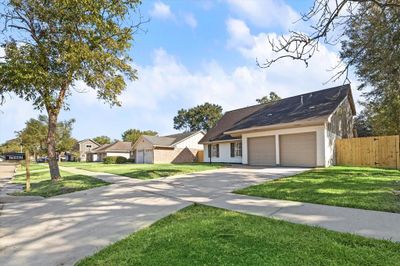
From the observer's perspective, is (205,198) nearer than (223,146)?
Yes

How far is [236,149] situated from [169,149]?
12770mm

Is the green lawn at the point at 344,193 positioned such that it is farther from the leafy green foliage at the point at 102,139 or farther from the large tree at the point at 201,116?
the leafy green foliage at the point at 102,139

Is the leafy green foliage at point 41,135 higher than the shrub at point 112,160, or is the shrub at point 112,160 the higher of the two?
the leafy green foliage at point 41,135

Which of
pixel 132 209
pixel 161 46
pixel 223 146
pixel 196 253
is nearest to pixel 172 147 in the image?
pixel 223 146

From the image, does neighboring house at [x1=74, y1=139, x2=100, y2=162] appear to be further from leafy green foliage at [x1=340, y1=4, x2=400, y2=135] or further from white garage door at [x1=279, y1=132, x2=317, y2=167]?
leafy green foliage at [x1=340, y1=4, x2=400, y2=135]

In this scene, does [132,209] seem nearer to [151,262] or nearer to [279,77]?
[151,262]

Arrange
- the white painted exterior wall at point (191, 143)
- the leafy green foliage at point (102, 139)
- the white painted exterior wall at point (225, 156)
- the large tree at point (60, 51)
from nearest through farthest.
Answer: the large tree at point (60, 51) → the white painted exterior wall at point (225, 156) → the white painted exterior wall at point (191, 143) → the leafy green foliage at point (102, 139)

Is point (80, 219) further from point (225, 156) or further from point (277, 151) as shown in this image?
point (225, 156)

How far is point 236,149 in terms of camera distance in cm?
2594

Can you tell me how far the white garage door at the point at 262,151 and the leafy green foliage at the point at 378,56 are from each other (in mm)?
7144

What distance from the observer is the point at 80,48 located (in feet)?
41.5

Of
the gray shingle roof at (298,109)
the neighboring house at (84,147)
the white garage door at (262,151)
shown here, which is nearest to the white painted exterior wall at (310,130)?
the white garage door at (262,151)

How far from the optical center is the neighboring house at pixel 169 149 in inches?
1409

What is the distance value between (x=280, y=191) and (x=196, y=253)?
5.45m
